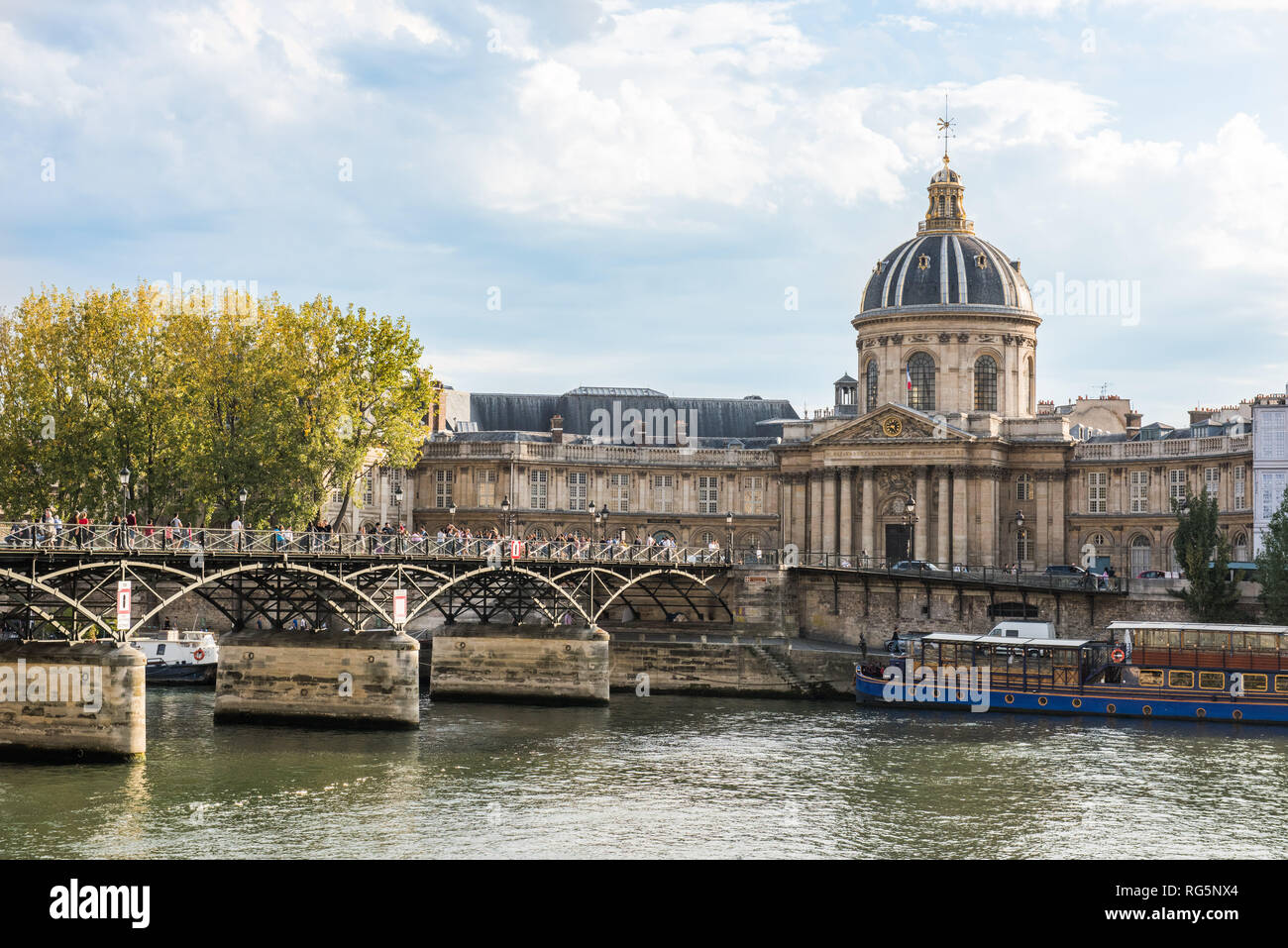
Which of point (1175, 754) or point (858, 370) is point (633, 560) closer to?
point (1175, 754)

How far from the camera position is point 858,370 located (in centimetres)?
10744

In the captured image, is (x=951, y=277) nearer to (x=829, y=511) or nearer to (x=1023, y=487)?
(x=1023, y=487)

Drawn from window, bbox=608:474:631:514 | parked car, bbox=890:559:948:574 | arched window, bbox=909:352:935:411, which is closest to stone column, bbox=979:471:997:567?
arched window, bbox=909:352:935:411

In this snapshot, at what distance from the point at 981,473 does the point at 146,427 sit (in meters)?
52.1

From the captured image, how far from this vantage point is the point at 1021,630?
235 ft

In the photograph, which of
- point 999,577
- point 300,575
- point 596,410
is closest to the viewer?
point 300,575

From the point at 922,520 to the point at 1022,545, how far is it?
23.7 feet

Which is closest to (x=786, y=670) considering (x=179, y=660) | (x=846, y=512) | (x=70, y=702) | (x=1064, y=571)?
(x=1064, y=571)

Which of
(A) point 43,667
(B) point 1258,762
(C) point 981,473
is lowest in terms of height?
(B) point 1258,762

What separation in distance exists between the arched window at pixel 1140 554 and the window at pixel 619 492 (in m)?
33.5

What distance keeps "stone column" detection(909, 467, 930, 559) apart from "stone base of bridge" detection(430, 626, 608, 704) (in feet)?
119

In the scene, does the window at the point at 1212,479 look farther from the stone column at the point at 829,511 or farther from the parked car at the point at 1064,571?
the stone column at the point at 829,511

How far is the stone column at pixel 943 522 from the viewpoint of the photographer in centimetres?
9669
